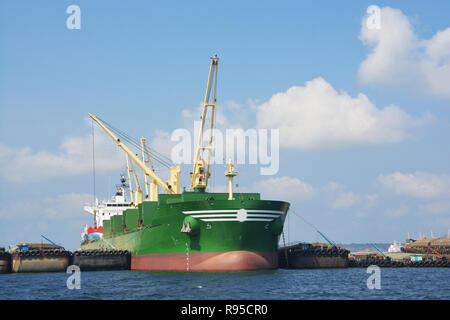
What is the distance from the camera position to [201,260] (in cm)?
4466

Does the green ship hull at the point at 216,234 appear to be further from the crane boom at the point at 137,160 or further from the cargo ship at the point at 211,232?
the crane boom at the point at 137,160

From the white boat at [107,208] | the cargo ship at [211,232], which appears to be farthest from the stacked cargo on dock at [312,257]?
the white boat at [107,208]

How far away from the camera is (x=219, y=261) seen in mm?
43906

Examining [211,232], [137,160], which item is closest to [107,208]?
[137,160]

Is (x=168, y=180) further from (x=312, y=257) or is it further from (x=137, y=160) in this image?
(x=312, y=257)

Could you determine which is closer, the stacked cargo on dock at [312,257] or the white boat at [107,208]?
the stacked cargo on dock at [312,257]

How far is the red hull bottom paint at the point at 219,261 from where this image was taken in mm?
43688

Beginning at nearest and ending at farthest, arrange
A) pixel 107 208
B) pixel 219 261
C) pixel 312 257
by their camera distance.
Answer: pixel 219 261 → pixel 312 257 → pixel 107 208

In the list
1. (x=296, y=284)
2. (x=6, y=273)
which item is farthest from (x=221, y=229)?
(x=6, y=273)

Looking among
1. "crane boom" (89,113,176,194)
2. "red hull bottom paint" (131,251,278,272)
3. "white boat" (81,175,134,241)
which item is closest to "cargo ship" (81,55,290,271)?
"red hull bottom paint" (131,251,278,272)

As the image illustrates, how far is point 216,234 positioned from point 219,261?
2291mm
